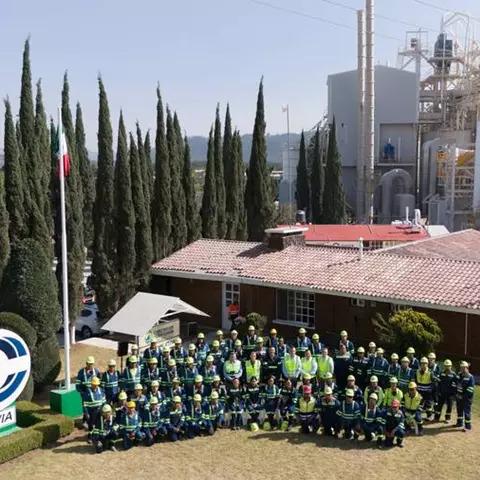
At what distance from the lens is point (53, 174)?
23.9 meters

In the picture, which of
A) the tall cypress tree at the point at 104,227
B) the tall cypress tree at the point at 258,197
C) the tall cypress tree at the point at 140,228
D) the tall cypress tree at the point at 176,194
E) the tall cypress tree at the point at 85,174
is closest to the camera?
the tall cypress tree at the point at 104,227

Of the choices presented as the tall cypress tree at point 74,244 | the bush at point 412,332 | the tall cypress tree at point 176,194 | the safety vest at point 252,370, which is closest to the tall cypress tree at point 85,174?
the tall cypress tree at point 176,194

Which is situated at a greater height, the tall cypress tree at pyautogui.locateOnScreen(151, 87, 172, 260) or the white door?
the tall cypress tree at pyautogui.locateOnScreen(151, 87, 172, 260)

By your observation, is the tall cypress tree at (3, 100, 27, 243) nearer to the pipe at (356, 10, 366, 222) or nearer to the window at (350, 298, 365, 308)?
the window at (350, 298, 365, 308)

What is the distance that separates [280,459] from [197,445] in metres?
1.95

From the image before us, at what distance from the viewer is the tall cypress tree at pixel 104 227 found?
84.6 feet

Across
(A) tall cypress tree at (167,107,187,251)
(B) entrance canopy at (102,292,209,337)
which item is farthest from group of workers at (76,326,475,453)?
(A) tall cypress tree at (167,107,187,251)

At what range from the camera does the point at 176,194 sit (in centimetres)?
3008

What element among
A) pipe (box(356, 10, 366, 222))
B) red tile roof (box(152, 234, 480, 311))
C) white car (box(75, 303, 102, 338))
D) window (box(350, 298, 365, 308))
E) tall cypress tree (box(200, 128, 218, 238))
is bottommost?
white car (box(75, 303, 102, 338))

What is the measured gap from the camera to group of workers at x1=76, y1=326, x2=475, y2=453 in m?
14.0

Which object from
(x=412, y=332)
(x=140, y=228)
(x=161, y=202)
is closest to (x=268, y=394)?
(x=412, y=332)

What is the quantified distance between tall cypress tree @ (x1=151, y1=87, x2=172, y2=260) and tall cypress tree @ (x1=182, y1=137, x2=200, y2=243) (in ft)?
6.04

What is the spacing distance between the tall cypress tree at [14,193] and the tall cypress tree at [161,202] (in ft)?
23.4

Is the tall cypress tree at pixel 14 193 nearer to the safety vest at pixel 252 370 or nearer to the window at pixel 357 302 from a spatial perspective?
the safety vest at pixel 252 370
